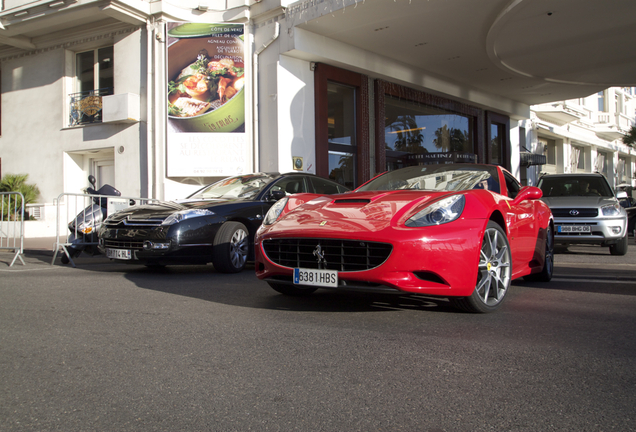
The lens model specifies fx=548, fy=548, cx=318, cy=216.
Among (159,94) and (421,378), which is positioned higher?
(159,94)

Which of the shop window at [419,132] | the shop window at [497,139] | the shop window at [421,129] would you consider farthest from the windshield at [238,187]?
the shop window at [497,139]

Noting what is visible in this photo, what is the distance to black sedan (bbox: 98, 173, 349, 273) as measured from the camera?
698cm

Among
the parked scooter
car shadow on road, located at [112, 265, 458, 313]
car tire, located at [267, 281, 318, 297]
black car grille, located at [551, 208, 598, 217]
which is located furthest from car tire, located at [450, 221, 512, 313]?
the parked scooter

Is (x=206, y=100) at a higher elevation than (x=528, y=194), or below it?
higher

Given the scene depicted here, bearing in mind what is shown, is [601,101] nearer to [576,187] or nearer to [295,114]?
[295,114]

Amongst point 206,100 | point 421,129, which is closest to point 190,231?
point 206,100

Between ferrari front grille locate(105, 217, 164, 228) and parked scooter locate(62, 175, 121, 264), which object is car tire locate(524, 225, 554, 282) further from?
parked scooter locate(62, 175, 121, 264)

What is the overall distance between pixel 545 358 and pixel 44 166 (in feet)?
57.1

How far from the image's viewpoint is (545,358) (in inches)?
121

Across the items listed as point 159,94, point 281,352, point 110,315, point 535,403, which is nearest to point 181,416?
point 281,352

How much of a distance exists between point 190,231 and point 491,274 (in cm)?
404

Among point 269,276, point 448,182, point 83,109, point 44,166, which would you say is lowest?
point 269,276

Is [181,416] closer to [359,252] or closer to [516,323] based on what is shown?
[359,252]

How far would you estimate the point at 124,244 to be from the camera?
7211mm
